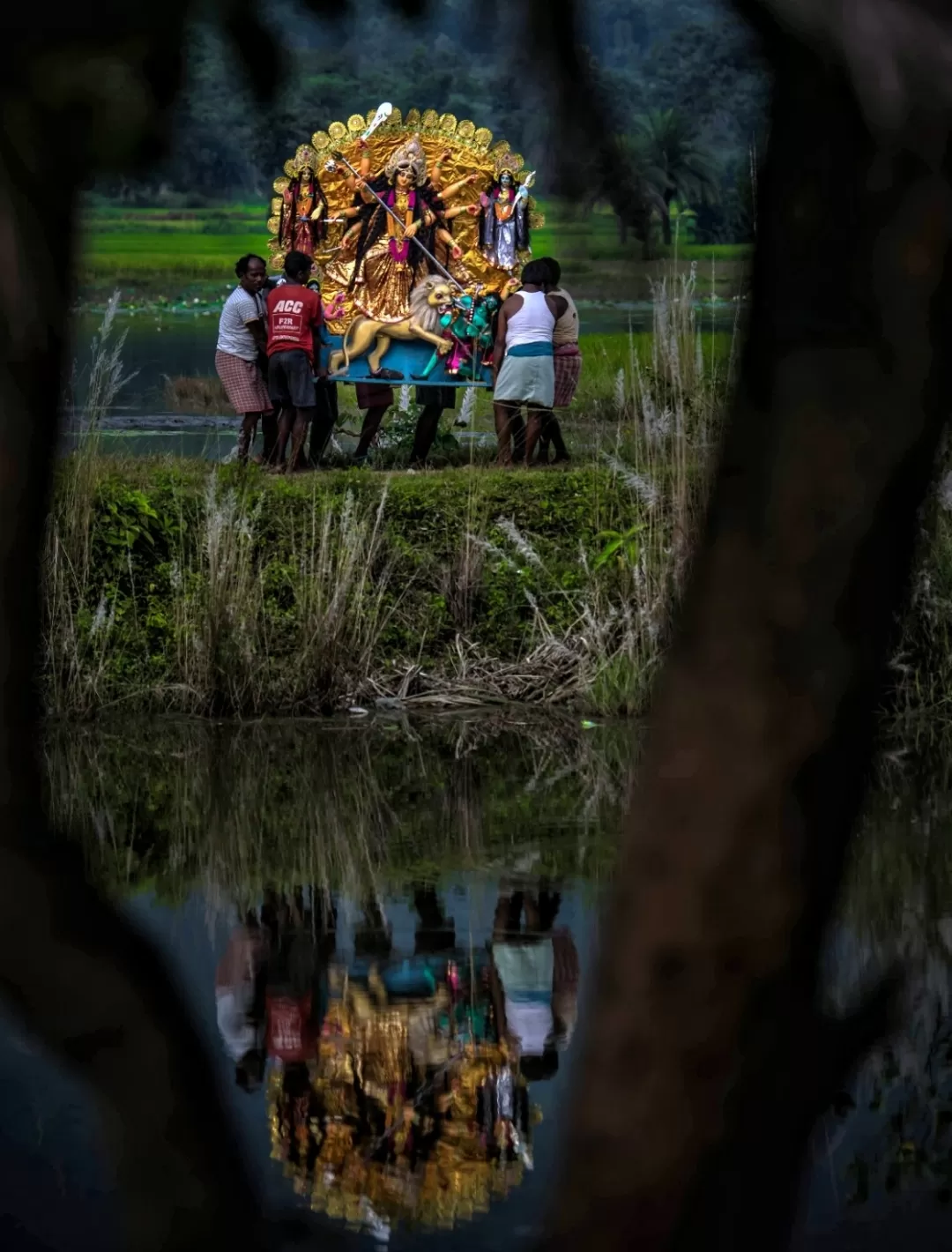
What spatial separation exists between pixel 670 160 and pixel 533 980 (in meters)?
4.20

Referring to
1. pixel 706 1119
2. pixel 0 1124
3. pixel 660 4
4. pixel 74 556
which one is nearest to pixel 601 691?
pixel 74 556

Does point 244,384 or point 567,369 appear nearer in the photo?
point 244,384

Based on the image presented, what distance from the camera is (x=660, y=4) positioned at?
2.62m

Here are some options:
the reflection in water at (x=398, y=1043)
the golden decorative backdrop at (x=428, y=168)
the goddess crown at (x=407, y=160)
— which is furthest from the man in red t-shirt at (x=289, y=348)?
the reflection in water at (x=398, y=1043)

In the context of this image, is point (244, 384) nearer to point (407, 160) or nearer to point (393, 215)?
point (393, 215)

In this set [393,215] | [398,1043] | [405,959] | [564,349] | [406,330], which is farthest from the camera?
[406,330]

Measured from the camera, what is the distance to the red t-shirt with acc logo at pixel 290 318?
15.0 meters

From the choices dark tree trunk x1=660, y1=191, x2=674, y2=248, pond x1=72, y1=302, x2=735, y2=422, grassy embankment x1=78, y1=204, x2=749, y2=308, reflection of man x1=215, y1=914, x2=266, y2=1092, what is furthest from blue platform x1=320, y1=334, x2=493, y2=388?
grassy embankment x1=78, y1=204, x2=749, y2=308

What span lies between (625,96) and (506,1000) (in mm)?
4518

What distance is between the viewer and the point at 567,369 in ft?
50.3

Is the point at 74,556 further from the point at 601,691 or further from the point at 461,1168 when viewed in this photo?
the point at 461,1168

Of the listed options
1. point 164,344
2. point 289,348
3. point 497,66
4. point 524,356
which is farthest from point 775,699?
point 164,344

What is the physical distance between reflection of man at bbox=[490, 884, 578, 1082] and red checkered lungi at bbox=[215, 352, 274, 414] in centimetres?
797

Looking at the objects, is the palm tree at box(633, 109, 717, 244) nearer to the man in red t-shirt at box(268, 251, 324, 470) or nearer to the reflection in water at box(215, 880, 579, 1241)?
the reflection in water at box(215, 880, 579, 1241)
